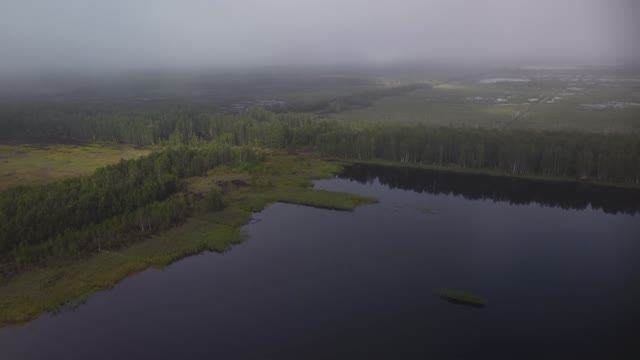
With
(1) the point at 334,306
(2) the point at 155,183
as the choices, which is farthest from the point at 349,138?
(1) the point at 334,306

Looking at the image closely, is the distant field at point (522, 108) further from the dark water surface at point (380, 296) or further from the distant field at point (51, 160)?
the dark water surface at point (380, 296)

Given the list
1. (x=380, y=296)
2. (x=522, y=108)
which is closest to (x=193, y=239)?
→ (x=380, y=296)

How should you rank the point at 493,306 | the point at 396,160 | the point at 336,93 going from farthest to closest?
the point at 336,93 < the point at 396,160 < the point at 493,306

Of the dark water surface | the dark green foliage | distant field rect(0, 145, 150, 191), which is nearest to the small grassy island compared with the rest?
the dark water surface

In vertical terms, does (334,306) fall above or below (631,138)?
below

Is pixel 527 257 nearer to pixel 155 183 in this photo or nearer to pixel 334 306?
pixel 334 306

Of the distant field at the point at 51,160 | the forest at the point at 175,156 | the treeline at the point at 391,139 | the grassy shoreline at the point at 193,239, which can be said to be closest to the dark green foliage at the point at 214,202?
the forest at the point at 175,156

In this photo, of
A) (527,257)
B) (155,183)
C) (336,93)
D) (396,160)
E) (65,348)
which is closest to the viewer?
(65,348)

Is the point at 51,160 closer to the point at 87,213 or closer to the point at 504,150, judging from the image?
the point at 87,213
